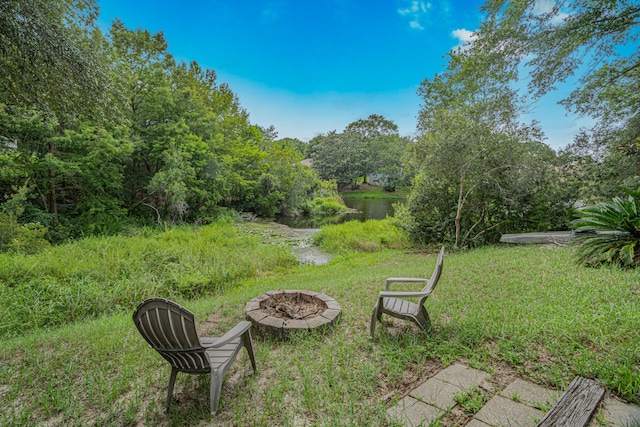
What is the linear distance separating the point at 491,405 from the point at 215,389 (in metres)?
1.89

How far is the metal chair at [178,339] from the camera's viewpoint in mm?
1943

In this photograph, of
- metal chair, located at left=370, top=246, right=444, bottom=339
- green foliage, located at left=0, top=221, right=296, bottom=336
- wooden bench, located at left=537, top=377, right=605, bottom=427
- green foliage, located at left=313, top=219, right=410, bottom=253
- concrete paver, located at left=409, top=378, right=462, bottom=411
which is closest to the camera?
wooden bench, located at left=537, top=377, right=605, bottom=427

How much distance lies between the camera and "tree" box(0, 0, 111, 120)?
3.37 meters

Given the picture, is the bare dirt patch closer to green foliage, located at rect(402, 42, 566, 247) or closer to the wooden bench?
the wooden bench

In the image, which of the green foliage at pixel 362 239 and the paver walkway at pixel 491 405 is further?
the green foliage at pixel 362 239

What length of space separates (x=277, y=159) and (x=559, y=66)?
17355 mm

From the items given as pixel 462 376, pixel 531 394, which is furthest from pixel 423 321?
pixel 531 394

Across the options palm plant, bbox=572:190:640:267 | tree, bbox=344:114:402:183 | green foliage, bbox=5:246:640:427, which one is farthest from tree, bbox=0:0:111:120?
tree, bbox=344:114:402:183

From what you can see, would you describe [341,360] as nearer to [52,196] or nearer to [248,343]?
[248,343]

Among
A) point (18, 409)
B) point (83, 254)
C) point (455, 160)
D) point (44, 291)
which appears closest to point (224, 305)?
point (18, 409)

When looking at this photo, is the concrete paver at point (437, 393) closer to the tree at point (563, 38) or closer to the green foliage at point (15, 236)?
the tree at point (563, 38)

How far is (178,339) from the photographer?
6.57 ft

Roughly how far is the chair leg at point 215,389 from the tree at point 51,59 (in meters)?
4.26

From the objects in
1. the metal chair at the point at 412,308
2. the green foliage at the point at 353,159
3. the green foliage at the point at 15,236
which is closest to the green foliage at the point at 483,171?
the metal chair at the point at 412,308
